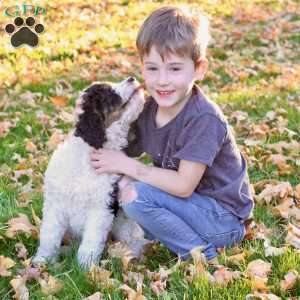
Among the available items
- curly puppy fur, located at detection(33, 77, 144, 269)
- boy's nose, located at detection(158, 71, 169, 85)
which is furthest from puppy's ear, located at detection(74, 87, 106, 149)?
boy's nose, located at detection(158, 71, 169, 85)

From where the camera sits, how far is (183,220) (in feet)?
12.5

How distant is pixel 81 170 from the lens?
3.67 metres

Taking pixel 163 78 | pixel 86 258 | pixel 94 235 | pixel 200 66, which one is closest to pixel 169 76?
pixel 163 78

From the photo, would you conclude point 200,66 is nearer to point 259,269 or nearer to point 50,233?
point 259,269

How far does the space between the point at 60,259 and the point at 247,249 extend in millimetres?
1156

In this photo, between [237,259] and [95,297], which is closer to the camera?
[95,297]

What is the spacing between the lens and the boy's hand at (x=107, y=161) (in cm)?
366

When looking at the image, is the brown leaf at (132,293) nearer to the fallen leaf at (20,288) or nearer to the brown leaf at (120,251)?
the brown leaf at (120,251)

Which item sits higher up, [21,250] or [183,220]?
[183,220]

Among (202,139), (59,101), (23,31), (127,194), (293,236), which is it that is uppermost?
(202,139)

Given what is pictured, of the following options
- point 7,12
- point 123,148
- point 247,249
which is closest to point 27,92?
point 7,12

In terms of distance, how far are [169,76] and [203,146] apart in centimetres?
46

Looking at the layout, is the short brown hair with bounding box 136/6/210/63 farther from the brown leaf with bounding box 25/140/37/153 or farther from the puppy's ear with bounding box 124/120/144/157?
the brown leaf with bounding box 25/140/37/153

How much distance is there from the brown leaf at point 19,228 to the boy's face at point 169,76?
118cm
